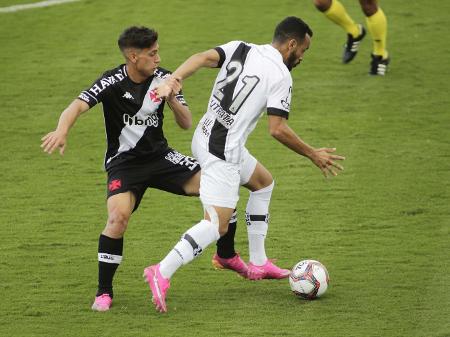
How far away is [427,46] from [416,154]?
3.94m

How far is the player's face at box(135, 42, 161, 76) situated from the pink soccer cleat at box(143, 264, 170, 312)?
1422 mm

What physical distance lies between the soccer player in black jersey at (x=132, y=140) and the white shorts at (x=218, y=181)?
0.28 metres

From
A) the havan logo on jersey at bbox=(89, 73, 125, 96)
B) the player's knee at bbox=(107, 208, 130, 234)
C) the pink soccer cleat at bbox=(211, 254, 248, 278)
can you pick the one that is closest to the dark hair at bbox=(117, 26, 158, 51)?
the havan logo on jersey at bbox=(89, 73, 125, 96)

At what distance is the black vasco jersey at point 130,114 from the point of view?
7.43 metres

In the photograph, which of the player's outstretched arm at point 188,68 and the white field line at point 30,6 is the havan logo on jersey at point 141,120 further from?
the white field line at point 30,6

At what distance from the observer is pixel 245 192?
10.2 meters

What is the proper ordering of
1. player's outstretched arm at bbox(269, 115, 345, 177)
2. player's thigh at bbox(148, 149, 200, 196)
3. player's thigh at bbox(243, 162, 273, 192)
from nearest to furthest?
player's outstretched arm at bbox(269, 115, 345, 177) < player's thigh at bbox(148, 149, 200, 196) < player's thigh at bbox(243, 162, 273, 192)

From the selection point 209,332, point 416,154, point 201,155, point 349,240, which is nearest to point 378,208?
point 349,240

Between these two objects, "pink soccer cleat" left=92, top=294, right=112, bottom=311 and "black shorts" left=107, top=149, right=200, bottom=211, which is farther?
"black shorts" left=107, top=149, right=200, bottom=211

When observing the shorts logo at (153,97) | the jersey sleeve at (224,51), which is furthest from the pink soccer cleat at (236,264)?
the jersey sleeve at (224,51)

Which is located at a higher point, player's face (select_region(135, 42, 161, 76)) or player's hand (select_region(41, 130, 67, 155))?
player's face (select_region(135, 42, 161, 76))

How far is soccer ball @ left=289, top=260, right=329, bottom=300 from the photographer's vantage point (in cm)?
734

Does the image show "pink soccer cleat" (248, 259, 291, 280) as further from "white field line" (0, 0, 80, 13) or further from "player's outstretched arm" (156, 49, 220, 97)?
"white field line" (0, 0, 80, 13)

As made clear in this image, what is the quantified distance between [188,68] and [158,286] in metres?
1.50
